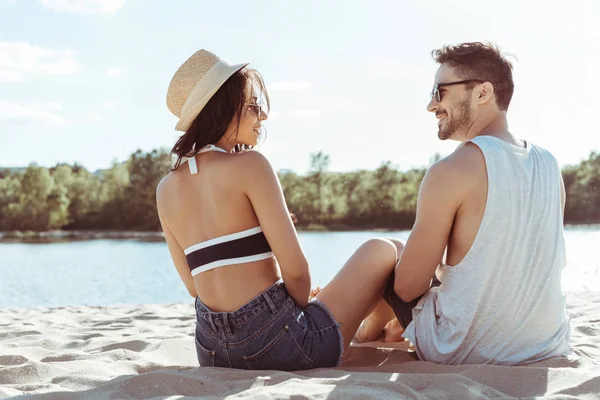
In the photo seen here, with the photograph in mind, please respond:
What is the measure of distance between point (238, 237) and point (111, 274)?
50.2ft

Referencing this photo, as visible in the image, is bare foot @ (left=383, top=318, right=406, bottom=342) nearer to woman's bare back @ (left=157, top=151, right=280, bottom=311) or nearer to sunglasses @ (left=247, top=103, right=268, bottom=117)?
woman's bare back @ (left=157, top=151, right=280, bottom=311)

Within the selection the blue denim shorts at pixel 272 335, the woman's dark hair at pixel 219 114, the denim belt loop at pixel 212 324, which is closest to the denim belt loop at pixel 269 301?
the blue denim shorts at pixel 272 335

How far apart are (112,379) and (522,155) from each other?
1.78 meters

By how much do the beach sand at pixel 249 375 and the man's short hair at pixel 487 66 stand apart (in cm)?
112

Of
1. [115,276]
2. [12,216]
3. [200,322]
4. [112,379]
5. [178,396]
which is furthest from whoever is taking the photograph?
[12,216]

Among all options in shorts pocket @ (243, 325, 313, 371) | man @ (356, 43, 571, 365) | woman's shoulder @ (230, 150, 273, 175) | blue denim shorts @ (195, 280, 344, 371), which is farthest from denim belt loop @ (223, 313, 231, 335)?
man @ (356, 43, 571, 365)

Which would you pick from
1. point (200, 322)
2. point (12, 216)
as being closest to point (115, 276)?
point (200, 322)

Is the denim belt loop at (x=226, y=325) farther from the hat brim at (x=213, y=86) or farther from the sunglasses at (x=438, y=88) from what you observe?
the sunglasses at (x=438, y=88)

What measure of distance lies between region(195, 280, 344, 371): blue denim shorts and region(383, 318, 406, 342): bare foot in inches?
20.4

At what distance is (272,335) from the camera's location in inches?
101

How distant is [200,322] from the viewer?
8.86 feet

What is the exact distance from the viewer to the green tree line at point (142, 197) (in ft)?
118

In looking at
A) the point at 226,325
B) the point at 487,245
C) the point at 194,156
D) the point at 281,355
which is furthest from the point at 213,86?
the point at 487,245

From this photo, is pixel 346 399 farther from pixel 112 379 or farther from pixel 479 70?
pixel 479 70
